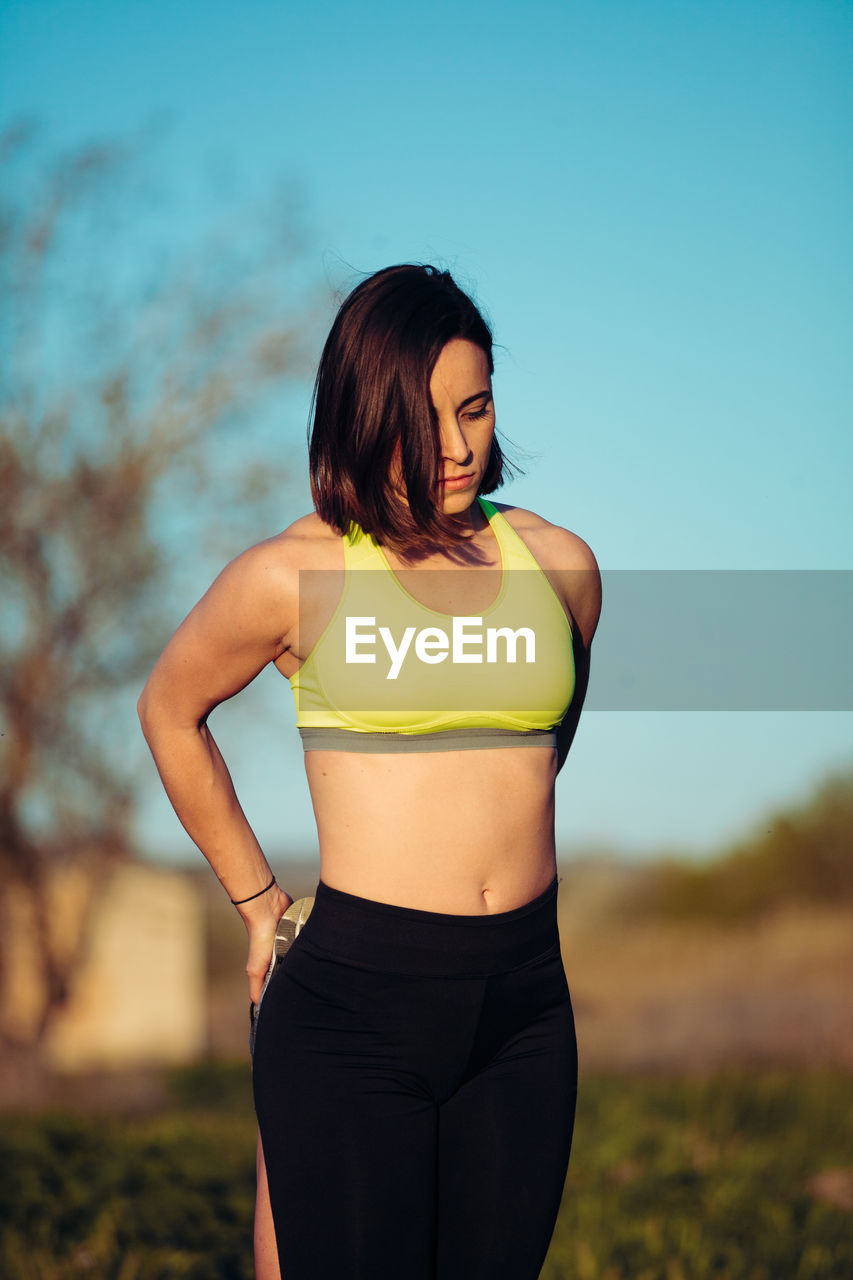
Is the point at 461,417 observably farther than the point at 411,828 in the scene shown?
Yes

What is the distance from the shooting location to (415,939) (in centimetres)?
173

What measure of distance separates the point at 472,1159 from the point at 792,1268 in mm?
3058

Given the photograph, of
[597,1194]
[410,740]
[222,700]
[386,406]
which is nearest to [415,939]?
[410,740]

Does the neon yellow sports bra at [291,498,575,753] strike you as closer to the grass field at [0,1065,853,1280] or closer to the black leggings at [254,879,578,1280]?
the black leggings at [254,879,578,1280]

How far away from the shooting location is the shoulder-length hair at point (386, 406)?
70.8 inches

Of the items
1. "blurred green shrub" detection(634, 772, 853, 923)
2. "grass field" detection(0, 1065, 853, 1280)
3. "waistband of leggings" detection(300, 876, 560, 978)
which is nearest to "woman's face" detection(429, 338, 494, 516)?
"waistband of leggings" detection(300, 876, 560, 978)

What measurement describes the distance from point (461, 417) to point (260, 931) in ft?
3.14

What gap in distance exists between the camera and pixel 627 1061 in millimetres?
11930

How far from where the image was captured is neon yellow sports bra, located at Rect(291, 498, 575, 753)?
1.76m

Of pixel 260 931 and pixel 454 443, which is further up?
pixel 454 443

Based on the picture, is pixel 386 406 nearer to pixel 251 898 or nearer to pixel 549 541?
pixel 549 541

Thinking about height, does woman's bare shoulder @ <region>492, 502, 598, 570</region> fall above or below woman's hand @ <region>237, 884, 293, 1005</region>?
above

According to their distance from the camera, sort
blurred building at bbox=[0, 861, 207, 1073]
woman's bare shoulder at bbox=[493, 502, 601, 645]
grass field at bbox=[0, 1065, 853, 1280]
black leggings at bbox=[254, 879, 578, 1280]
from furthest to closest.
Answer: blurred building at bbox=[0, 861, 207, 1073]
grass field at bbox=[0, 1065, 853, 1280]
woman's bare shoulder at bbox=[493, 502, 601, 645]
black leggings at bbox=[254, 879, 578, 1280]

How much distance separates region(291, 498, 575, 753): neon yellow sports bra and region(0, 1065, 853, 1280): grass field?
115 inches
